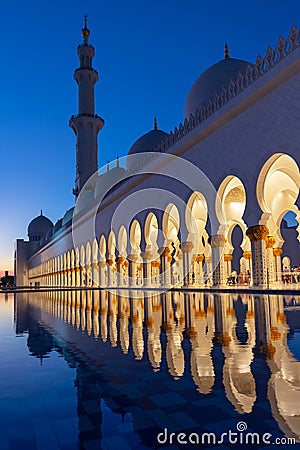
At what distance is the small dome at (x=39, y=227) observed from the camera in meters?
51.1

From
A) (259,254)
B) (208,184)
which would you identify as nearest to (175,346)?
(259,254)

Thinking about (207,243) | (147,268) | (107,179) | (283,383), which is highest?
(107,179)

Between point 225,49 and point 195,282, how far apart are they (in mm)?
9368

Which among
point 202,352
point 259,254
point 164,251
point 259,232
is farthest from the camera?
point 164,251

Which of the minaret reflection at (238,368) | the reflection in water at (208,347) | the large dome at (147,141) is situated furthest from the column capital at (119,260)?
the minaret reflection at (238,368)

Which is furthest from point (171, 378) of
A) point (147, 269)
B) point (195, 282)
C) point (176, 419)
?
point (147, 269)

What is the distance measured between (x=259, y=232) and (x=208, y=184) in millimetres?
3081

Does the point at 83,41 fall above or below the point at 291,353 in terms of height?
above

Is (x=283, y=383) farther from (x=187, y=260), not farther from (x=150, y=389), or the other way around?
(x=187, y=260)

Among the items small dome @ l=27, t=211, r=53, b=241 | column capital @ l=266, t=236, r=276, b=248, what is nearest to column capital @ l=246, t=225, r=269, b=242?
column capital @ l=266, t=236, r=276, b=248

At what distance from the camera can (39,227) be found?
2013 inches

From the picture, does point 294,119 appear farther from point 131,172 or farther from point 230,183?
point 131,172

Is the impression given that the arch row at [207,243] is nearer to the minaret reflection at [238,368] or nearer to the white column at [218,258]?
the white column at [218,258]

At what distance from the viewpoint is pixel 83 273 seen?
93.0 ft
